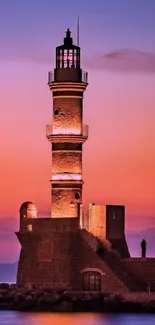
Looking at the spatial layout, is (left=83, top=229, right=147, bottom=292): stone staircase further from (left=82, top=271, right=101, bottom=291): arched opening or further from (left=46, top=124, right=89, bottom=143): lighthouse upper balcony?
(left=46, top=124, right=89, bottom=143): lighthouse upper balcony

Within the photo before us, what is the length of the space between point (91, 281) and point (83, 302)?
281 cm

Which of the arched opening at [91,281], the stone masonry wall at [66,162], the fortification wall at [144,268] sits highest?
the stone masonry wall at [66,162]

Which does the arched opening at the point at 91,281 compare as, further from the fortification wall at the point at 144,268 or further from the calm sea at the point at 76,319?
the calm sea at the point at 76,319

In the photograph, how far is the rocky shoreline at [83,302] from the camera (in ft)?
536

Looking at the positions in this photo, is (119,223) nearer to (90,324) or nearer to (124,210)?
(124,210)

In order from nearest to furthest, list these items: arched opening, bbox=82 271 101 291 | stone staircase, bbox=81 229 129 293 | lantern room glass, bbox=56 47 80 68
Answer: stone staircase, bbox=81 229 129 293, arched opening, bbox=82 271 101 291, lantern room glass, bbox=56 47 80 68

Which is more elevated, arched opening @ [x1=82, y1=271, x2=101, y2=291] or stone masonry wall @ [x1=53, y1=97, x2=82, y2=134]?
stone masonry wall @ [x1=53, y1=97, x2=82, y2=134]

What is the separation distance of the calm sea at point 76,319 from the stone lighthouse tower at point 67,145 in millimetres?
6879

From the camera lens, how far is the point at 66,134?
6585 inches

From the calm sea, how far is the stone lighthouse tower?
6.88m

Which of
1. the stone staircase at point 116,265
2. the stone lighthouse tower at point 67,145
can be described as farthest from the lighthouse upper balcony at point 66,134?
the stone staircase at point 116,265

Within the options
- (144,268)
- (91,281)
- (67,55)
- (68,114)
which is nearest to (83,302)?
(91,281)

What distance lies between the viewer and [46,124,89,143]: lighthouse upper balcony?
167 m

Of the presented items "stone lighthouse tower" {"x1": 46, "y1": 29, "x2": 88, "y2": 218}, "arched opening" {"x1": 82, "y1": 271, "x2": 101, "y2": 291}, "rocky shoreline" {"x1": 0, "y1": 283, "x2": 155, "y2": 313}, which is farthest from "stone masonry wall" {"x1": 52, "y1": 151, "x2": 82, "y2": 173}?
"rocky shoreline" {"x1": 0, "y1": 283, "x2": 155, "y2": 313}
